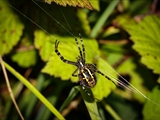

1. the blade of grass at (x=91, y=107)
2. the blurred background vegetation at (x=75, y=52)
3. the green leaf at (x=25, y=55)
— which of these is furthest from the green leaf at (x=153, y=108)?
the green leaf at (x=25, y=55)

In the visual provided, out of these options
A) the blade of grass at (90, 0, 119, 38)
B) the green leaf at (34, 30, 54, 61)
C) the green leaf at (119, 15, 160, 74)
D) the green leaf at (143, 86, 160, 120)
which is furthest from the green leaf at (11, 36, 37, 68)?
the green leaf at (143, 86, 160, 120)

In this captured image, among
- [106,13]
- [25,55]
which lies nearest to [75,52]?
[106,13]

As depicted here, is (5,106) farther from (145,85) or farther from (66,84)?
(145,85)

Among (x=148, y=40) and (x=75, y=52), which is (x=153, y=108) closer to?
(x=148, y=40)

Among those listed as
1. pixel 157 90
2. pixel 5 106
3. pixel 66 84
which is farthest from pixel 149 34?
pixel 5 106

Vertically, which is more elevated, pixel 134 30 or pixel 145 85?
pixel 134 30

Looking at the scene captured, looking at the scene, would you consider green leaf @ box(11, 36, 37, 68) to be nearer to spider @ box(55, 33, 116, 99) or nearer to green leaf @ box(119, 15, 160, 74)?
spider @ box(55, 33, 116, 99)
